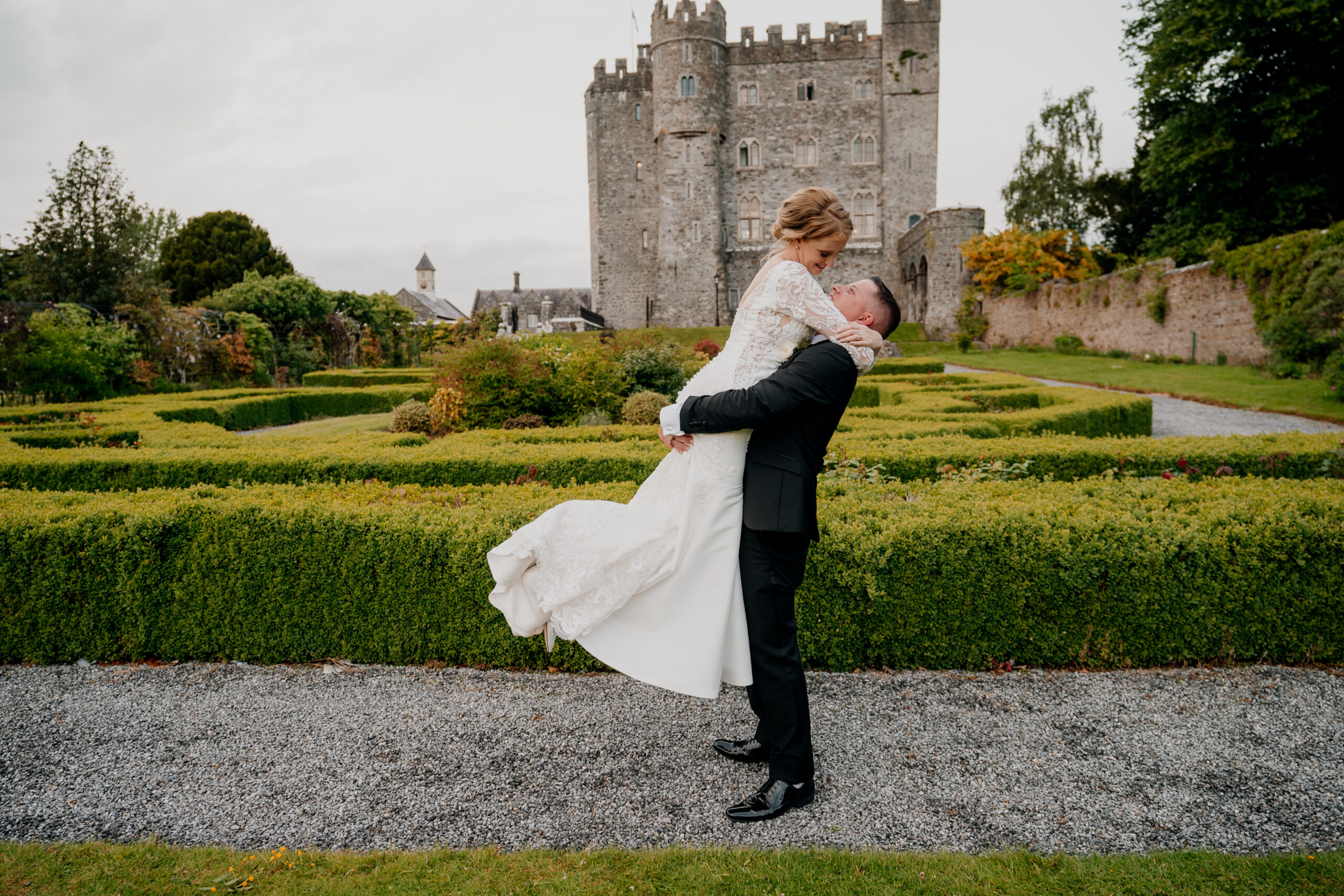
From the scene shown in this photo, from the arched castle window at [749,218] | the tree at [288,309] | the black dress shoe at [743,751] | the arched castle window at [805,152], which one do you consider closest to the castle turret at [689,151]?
the arched castle window at [749,218]

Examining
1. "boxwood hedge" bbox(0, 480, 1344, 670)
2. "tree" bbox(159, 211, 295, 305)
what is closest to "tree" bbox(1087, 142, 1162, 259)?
"boxwood hedge" bbox(0, 480, 1344, 670)

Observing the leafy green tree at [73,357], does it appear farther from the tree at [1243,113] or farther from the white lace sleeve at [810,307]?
the tree at [1243,113]

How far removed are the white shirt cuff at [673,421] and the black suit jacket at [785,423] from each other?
0.02m

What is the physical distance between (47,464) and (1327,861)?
9522 mm

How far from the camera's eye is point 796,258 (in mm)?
2637

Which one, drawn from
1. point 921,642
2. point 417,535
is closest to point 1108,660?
point 921,642

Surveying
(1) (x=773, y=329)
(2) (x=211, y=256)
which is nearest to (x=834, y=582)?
(1) (x=773, y=329)

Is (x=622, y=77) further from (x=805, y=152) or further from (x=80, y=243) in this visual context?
(x=80, y=243)

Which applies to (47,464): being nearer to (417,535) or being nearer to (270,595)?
(270,595)

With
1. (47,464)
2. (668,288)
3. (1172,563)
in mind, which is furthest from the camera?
(668,288)

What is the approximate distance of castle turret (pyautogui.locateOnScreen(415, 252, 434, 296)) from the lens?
80.1 m

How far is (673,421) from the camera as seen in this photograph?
104 inches

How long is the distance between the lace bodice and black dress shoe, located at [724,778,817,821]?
1.59 metres

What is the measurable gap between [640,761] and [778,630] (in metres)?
1.09
